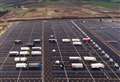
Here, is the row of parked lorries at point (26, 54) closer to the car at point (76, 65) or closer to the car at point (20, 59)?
the car at point (20, 59)

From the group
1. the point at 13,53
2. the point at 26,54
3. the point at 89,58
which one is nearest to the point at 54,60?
the point at 26,54

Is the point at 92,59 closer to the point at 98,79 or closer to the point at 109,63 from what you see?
the point at 109,63

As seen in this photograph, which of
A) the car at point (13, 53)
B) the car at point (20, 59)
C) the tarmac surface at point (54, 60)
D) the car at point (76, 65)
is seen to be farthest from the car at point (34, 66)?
the car at point (13, 53)

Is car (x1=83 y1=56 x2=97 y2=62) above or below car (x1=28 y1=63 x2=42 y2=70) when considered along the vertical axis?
below

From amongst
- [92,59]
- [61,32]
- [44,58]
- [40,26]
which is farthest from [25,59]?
[40,26]

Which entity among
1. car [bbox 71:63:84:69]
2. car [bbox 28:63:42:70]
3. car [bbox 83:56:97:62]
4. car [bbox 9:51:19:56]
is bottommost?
car [bbox 83:56:97:62]

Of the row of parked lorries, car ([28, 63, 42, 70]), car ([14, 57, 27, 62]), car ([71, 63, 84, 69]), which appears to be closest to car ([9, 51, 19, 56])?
the row of parked lorries

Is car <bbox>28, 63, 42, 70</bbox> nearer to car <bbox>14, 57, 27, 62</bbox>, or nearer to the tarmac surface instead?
the tarmac surface

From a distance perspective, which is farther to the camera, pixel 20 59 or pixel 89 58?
pixel 89 58

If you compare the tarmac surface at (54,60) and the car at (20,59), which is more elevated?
the car at (20,59)

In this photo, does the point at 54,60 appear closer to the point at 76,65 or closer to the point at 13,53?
the point at 76,65

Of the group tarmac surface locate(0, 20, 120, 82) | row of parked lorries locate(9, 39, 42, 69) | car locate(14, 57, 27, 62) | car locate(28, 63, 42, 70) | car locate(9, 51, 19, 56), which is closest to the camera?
tarmac surface locate(0, 20, 120, 82)
